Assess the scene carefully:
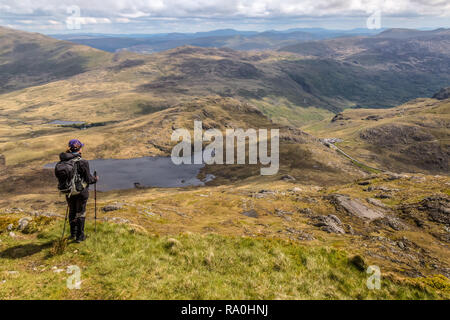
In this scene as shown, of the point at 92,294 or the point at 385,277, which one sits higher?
the point at 92,294

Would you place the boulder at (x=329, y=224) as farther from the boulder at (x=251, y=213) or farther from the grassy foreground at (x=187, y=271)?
the grassy foreground at (x=187, y=271)

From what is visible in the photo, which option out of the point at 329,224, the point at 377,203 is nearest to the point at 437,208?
the point at 377,203

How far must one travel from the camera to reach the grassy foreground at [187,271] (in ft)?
40.4

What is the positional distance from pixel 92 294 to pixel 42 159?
221m

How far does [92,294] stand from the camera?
12.0 metres

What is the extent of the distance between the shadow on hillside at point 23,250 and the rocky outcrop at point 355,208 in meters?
37.5

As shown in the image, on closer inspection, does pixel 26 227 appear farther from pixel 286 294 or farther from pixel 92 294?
pixel 286 294

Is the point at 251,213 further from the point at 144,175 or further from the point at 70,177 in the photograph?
the point at 144,175

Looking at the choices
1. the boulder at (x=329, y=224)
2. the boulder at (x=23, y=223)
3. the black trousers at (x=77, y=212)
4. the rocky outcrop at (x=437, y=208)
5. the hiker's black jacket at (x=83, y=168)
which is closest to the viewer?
the hiker's black jacket at (x=83, y=168)

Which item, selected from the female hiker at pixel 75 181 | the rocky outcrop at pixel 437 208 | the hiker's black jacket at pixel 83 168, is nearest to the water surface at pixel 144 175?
the rocky outcrop at pixel 437 208

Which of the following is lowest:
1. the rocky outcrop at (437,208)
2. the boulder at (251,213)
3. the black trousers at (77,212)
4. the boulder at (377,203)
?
the boulder at (251,213)

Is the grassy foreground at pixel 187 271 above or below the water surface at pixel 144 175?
above

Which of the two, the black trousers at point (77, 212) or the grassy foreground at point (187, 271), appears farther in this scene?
the black trousers at point (77, 212)
